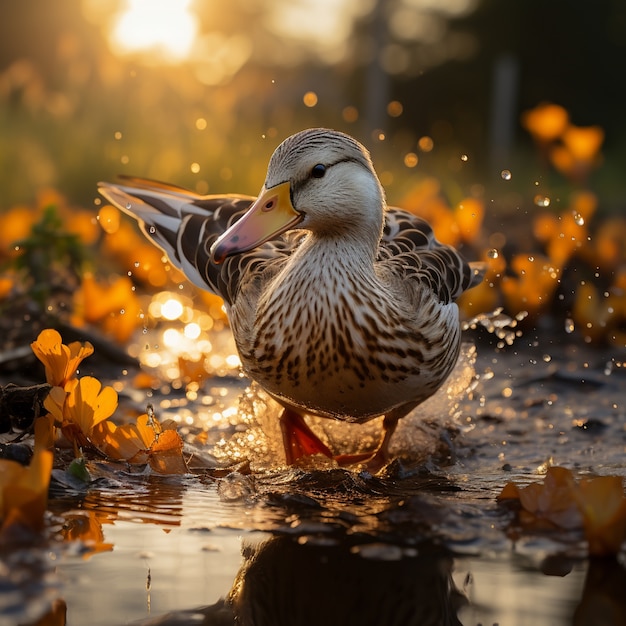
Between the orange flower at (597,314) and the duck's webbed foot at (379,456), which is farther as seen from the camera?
the orange flower at (597,314)

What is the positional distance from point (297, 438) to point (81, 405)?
135cm

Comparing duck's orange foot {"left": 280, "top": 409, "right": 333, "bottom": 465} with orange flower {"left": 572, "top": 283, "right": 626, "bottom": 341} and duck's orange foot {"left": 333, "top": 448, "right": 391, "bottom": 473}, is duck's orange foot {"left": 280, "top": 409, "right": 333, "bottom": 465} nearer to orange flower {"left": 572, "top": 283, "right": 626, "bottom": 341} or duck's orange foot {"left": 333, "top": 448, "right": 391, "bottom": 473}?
duck's orange foot {"left": 333, "top": 448, "right": 391, "bottom": 473}

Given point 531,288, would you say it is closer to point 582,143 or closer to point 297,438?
point 297,438

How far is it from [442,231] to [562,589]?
14.6ft

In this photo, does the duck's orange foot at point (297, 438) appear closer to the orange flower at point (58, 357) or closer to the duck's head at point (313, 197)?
the duck's head at point (313, 197)

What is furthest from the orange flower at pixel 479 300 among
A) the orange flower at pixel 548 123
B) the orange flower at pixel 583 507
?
the orange flower at pixel 583 507

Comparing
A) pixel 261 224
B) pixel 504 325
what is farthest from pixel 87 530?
pixel 504 325

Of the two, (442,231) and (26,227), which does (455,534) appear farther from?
(26,227)

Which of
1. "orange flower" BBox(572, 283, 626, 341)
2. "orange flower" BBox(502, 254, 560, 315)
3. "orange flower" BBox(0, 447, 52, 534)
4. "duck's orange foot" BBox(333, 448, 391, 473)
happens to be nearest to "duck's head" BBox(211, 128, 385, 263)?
"duck's orange foot" BBox(333, 448, 391, 473)

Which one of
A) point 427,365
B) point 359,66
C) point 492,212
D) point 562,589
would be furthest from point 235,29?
point 562,589

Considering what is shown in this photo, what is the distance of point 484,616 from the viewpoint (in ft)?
Answer: 7.89

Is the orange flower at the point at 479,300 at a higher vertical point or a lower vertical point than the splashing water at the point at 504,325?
higher

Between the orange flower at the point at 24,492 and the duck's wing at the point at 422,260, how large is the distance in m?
1.90

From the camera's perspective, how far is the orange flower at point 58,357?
132 inches
